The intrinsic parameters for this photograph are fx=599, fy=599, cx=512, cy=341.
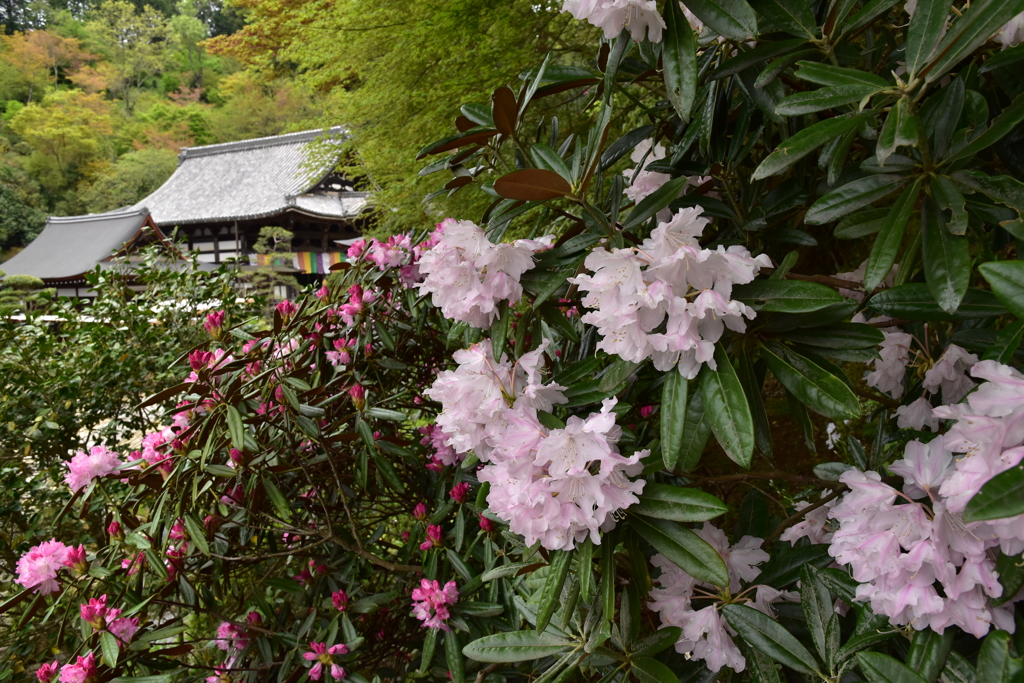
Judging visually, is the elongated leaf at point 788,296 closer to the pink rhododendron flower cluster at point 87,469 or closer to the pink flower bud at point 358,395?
the pink flower bud at point 358,395

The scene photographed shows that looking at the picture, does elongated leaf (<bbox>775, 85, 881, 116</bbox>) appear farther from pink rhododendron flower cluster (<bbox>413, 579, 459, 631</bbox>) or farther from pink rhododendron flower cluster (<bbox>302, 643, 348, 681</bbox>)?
pink rhododendron flower cluster (<bbox>302, 643, 348, 681</bbox>)

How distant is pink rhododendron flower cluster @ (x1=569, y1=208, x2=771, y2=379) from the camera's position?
48 centimetres

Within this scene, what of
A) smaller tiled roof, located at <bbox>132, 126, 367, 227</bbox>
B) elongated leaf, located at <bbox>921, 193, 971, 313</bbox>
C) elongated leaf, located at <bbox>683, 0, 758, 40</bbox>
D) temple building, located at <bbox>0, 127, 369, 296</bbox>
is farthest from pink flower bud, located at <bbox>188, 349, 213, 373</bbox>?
temple building, located at <bbox>0, 127, 369, 296</bbox>

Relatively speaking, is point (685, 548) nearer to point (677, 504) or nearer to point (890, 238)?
point (677, 504)

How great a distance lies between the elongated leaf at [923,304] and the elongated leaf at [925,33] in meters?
0.18

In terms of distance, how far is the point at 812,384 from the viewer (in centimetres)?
51

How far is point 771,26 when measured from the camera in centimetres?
61

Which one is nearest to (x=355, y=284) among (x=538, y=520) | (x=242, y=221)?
(x=538, y=520)

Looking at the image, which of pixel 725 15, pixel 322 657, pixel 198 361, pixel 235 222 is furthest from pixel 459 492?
pixel 235 222

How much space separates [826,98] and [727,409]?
26 cm

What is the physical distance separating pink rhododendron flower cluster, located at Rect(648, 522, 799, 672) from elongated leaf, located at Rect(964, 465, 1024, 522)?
10.6 inches

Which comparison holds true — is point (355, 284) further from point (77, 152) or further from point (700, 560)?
point (77, 152)

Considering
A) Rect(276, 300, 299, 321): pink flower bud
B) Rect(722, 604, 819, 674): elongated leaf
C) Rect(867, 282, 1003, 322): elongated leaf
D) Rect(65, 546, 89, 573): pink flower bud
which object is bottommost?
Rect(65, 546, 89, 573): pink flower bud

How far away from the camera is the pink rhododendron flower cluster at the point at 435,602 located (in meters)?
0.99
